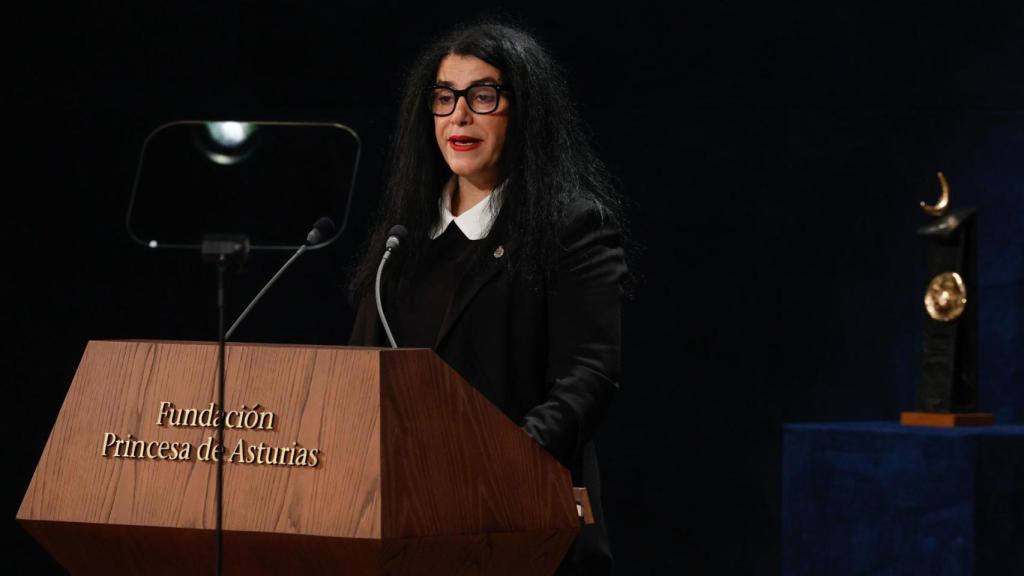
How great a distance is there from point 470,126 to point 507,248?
0.20m

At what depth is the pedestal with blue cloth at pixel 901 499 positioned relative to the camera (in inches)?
158

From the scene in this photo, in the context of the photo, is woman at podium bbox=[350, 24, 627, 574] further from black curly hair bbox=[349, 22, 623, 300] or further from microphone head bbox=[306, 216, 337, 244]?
microphone head bbox=[306, 216, 337, 244]

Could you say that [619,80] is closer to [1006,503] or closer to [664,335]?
[664,335]

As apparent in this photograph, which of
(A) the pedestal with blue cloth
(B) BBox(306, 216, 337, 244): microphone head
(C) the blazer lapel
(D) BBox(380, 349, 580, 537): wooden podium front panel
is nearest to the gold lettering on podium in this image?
(D) BBox(380, 349, 580, 537): wooden podium front panel

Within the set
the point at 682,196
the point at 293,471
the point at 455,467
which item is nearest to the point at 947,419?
the point at 682,196

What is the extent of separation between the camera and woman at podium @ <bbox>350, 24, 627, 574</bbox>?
2428 millimetres

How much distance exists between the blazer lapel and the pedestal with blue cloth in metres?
1.90

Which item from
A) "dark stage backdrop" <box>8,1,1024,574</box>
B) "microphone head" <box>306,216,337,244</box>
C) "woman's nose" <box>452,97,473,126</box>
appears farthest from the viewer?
"dark stage backdrop" <box>8,1,1024,574</box>

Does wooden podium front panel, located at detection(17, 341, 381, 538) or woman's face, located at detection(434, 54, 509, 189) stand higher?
woman's face, located at detection(434, 54, 509, 189)

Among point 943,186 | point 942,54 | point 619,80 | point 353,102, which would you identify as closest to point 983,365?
point 943,186

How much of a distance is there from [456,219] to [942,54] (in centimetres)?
242

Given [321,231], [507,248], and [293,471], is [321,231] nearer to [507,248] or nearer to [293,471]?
[507,248]

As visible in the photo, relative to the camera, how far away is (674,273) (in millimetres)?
4664

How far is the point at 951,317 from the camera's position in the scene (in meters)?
4.36
